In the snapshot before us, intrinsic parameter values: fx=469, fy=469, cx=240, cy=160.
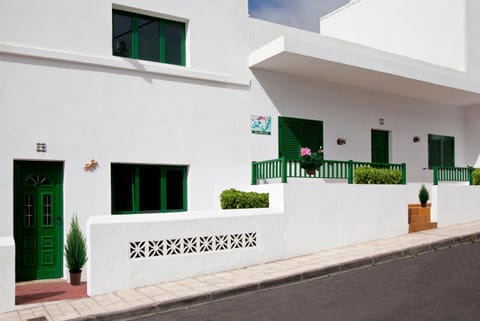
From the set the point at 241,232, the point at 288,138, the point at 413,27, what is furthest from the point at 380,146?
the point at 241,232

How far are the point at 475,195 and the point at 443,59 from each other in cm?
515

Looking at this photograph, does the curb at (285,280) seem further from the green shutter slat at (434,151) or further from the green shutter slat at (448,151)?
the green shutter slat at (448,151)

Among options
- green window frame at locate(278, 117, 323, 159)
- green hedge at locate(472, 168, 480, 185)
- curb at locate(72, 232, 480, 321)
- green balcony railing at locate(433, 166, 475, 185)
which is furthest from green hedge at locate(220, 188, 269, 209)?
green hedge at locate(472, 168, 480, 185)

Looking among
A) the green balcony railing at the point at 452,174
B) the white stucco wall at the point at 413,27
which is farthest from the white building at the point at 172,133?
the white stucco wall at the point at 413,27

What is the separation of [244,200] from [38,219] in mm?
4327

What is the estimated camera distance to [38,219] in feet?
31.3

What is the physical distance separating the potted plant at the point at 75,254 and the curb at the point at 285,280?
7.97 feet

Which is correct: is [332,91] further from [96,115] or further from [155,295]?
[155,295]

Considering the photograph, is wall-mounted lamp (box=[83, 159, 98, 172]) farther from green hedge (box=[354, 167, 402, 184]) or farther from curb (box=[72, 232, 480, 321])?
green hedge (box=[354, 167, 402, 184])

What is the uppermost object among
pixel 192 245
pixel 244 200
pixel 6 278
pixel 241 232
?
pixel 244 200

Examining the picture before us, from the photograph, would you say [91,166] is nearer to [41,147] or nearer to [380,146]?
[41,147]

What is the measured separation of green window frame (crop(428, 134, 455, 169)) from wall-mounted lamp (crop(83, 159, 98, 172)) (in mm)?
11977

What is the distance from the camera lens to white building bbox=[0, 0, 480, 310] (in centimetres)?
905

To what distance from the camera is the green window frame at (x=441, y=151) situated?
16938mm
